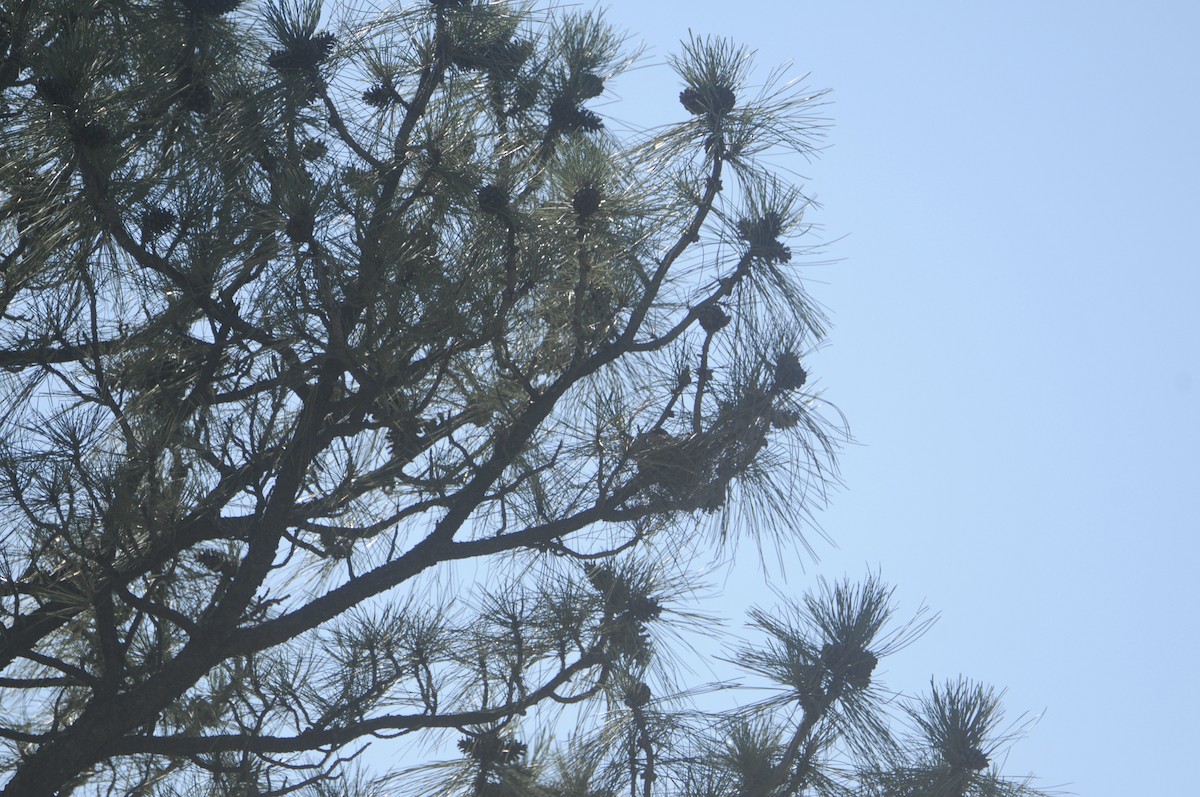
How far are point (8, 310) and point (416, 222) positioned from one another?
0.77 metres

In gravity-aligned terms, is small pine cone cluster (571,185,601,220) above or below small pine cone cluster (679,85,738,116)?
below

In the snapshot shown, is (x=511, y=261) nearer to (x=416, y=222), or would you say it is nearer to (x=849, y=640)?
(x=416, y=222)

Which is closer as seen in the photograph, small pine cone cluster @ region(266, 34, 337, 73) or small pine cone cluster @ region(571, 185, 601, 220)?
small pine cone cluster @ region(571, 185, 601, 220)

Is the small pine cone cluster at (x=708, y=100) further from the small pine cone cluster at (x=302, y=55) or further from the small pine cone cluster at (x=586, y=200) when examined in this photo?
the small pine cone cluster at (x=302, y=55)

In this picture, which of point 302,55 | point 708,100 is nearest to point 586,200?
point 708,100

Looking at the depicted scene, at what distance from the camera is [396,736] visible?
2.18m

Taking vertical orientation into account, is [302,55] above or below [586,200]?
above

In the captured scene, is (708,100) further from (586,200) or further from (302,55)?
(302,55)

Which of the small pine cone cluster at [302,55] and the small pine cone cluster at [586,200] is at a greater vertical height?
the small pine cone cluster at [302,55]

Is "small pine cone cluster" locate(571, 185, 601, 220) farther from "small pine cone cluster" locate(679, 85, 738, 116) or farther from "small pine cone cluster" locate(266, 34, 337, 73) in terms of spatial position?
"small pine cone cluster" locate(266, 34, 337, 73)

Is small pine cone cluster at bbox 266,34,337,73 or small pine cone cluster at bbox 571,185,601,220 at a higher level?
small pine cone cluster at bbox 266,34,337,73

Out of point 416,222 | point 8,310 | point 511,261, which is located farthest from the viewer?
point 8,310

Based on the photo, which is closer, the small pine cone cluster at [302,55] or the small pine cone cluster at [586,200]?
the small pine cone cluster at [586,200]

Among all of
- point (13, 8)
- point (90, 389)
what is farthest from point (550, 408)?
point (13, 8)
